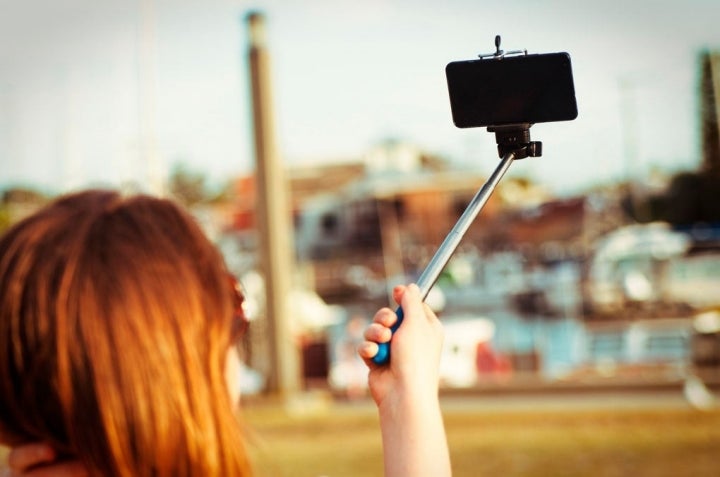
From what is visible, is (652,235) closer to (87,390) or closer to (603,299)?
(603,299)

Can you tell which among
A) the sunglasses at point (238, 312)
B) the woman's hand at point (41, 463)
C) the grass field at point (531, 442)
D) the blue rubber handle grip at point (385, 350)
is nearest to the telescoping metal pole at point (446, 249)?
the blue rubber handle grip at point (385, 350)

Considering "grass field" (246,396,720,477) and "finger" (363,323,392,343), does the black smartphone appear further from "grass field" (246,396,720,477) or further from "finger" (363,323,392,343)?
"grass field" (246,396,720,477)

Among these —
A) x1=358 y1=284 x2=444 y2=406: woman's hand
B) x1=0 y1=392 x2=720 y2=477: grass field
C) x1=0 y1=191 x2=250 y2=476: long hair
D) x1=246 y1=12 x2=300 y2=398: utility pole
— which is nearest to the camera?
x1=0 y1=191 x2=250 y2=476: long hair

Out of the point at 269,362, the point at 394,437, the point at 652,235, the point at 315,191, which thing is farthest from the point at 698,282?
the point at 394,437

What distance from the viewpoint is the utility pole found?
1440cm

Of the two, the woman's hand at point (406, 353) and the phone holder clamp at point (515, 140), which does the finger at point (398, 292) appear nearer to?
the woman's hand at point (406, 353)

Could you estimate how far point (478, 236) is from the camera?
3544 cm

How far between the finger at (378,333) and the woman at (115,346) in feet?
0.51

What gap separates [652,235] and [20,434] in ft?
91.4

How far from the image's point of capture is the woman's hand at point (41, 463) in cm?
113

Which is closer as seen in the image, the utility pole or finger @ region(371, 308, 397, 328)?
finger @ region(371, 308, 397, 328)

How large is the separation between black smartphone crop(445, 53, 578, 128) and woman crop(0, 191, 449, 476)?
34 centimetres

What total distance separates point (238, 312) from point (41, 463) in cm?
26

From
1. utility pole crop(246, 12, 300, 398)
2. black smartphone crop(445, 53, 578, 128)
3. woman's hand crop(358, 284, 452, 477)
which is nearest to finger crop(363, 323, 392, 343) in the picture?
woman's hand crop(358, 284, 452, 477)
